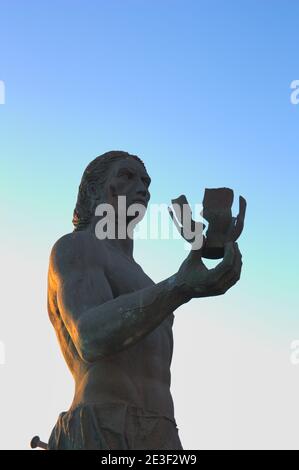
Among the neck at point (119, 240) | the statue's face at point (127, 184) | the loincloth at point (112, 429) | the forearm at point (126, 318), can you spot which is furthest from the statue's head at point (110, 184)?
the loincloth at point (112, 429)

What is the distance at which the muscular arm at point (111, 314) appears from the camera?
9.66 m

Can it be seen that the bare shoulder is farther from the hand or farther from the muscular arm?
the hand

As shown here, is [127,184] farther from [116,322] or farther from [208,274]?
[208,274]

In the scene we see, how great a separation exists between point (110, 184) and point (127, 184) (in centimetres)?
18

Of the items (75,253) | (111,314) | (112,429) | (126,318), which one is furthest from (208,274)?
(75,253)

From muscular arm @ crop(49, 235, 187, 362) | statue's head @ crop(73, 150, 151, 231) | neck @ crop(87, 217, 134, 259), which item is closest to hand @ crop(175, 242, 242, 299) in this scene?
muscular arm @ crop(49, 235, 187, 362)

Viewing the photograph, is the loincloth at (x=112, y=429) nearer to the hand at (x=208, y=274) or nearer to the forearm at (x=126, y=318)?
the forearm at (x=126, y=318)

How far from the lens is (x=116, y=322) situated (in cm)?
973

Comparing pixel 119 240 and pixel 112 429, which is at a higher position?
pixel 119 240

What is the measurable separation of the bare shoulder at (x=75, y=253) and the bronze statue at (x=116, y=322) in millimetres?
10

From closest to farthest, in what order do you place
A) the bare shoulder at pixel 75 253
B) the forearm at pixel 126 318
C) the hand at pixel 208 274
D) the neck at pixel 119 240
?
the hand at pixel 208 274, the forearm at pixel 126 318, the bare shoulder at pixel 75 253, the neck at pixel 119 240

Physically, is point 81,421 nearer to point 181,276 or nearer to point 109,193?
point 181,276

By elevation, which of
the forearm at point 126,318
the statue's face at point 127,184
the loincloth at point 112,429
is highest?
the statue's face at point 127,184

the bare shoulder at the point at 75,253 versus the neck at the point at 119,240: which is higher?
the neck at the point at 119,240
